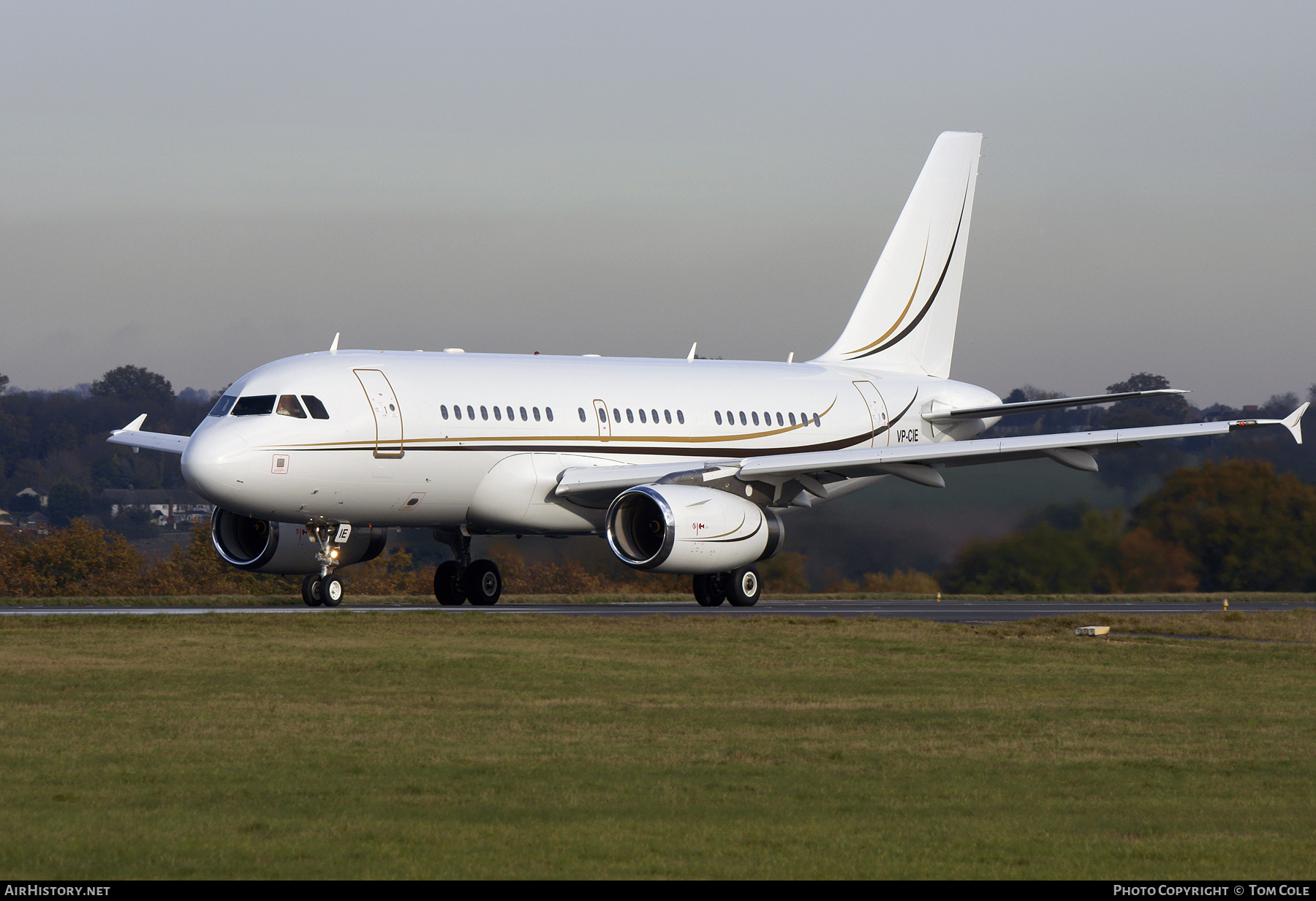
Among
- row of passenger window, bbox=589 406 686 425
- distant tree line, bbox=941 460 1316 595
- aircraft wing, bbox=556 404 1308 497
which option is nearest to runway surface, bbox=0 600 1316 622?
distant tree line, bbox=941 460 1316 595

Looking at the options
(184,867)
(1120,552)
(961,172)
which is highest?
(961,172)

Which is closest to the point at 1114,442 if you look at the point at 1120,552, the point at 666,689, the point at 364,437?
the point at 1120,552

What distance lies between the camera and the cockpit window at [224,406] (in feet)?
91.9

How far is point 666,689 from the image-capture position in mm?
17359

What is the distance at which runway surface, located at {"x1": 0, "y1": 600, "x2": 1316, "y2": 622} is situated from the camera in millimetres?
27953

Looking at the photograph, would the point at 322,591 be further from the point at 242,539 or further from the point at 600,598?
the point at 600,598

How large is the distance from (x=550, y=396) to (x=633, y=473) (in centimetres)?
231

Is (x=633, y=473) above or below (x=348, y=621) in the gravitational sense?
above

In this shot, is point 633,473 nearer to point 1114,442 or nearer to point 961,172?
point 1114,442

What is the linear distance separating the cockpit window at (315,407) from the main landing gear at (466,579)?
5.47 m

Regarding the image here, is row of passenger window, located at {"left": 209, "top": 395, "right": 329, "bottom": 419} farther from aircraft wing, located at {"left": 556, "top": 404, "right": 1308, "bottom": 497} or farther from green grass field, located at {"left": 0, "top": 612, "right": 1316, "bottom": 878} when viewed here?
green grass field, located at {"left": 0, "top": 612, "right": 1316, "bottom": 878}
